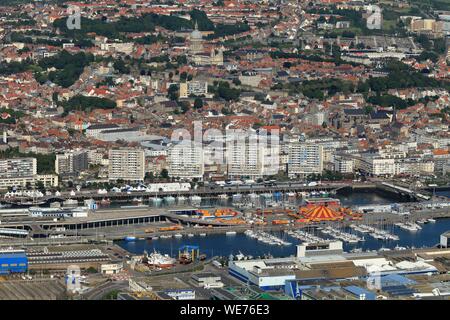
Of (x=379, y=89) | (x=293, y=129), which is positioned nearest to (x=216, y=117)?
(x=293, y=129)

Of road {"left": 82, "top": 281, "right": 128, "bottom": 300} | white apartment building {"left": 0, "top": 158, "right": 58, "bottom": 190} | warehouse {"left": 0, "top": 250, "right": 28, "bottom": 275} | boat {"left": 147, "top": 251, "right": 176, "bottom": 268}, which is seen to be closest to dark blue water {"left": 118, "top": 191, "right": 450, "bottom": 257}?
boat {"left": 147, "top": 251, "right": 176, "bottom": 268}

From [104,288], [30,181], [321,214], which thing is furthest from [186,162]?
[104,288]

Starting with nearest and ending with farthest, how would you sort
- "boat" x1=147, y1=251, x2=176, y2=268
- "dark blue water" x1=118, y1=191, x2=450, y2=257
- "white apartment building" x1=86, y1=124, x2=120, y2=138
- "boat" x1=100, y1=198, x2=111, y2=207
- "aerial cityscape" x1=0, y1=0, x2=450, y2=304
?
"aerial cityscape" x1=0, y1=0, x2=450, y2=304 → "boat" x1=147, y1=251, x2=176, y2=268 → "dark blue water" x1=118, y1=191, x2=450, y2=257 → "boat" x1=100, y1=198, x2=111, y2=207 → "white apartment building" x1=86, y1=124, x2=120, y2=138

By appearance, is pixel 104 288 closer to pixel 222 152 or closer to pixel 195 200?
pixel 195 200

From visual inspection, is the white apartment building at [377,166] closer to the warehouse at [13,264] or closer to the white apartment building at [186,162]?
the white apartment building at [186,162]

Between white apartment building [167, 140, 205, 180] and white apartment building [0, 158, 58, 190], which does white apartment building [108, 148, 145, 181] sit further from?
white apartment building [0, 158, 58, 190]

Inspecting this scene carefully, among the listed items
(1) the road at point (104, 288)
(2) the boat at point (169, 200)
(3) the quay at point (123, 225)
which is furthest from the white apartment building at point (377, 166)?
(1) the road at point (104, 288)

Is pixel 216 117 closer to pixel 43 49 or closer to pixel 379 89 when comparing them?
pixel 379 89
